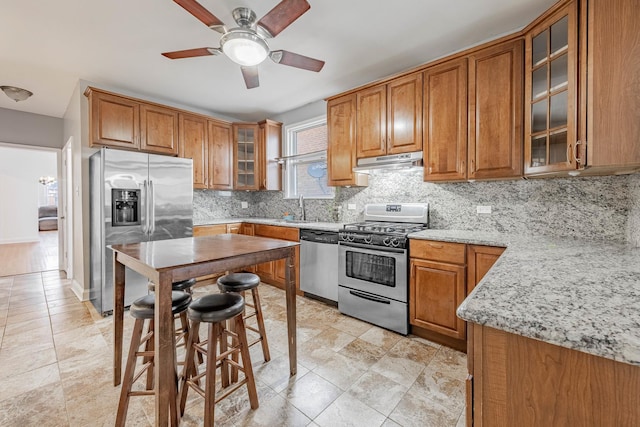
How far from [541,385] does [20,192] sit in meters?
11.9

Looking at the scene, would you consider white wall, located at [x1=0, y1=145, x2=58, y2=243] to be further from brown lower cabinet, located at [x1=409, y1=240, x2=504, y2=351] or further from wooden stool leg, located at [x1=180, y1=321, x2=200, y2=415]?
brown lower cabinet, located at [x1=409, y1=240, x2=504, y2=351]

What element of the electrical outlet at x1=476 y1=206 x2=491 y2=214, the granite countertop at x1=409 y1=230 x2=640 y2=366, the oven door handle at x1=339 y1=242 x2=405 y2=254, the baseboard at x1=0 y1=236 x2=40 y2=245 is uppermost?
the electrical outlet at x1=476 y1=206 x2=491 y2=214

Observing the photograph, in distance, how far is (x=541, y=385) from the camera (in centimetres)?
70

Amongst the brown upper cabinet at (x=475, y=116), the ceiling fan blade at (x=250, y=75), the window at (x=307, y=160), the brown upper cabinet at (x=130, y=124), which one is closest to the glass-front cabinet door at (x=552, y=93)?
the brown upper cabinet at (x=475, y=116)

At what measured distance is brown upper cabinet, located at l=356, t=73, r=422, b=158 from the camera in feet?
9.18

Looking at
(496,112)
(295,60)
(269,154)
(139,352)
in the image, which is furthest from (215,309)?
(269,154)

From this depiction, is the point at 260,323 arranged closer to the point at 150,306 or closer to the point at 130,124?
the point at 150,306

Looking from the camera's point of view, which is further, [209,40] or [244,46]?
[209,40]

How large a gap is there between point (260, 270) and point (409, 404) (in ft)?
9.26

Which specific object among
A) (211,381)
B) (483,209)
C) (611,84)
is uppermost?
(611,84)

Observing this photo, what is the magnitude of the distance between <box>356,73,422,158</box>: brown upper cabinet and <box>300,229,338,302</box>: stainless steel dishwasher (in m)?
1.06

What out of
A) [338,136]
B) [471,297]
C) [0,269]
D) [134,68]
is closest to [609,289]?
[471,297]

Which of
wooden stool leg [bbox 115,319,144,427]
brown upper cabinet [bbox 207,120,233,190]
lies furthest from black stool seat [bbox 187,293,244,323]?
brown upper cabinet [bbox 207,120,233,190]

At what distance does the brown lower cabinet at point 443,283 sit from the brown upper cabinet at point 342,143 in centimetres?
119
